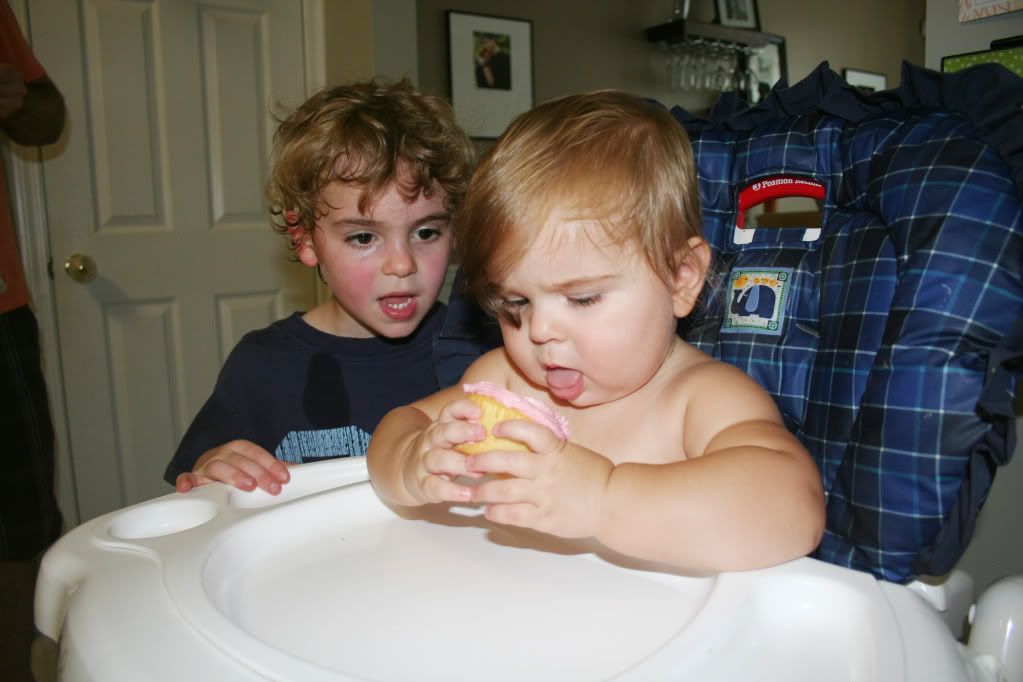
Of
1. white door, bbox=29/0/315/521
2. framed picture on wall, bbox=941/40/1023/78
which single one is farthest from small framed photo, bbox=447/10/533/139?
framed picture on wall, bbox=941/40/1023/78

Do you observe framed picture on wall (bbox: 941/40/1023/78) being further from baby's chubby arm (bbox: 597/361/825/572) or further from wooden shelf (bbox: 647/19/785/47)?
wooden shelf (bbox: 647/19/785/47)

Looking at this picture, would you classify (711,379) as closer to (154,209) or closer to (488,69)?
(154,209)

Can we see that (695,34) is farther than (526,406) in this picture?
Yes

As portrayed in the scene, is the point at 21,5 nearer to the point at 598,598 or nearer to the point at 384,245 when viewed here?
the point at 384,245

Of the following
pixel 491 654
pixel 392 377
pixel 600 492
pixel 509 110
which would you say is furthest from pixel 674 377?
pixel 509 110

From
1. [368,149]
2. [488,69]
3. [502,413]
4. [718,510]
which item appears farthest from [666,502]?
[488,69]

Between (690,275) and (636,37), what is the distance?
10.1 feet

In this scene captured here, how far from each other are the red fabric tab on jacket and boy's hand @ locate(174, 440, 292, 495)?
2.04 ft

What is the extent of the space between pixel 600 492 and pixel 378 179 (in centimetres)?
74

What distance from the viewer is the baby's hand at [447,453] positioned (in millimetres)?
629

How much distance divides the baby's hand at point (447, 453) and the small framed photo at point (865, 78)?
487 centimetres

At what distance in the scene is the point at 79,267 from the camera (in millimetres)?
2443

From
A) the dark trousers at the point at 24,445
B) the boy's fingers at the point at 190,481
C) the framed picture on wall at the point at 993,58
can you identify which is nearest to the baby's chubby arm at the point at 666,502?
the boy's fingers at the point at 190,481

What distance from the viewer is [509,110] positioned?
310 centimetres
